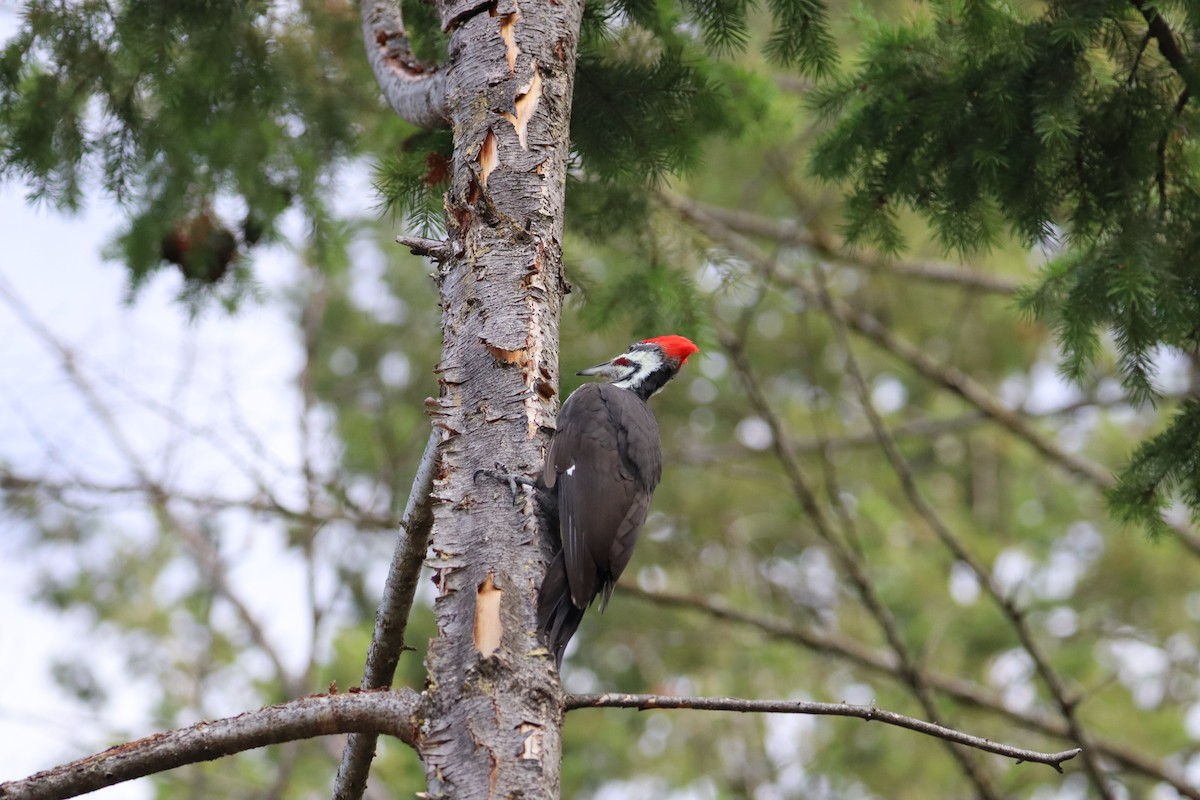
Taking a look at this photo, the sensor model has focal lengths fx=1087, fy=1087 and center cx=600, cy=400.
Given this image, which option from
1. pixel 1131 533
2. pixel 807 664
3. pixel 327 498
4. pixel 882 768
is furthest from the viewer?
pixel 1131 533

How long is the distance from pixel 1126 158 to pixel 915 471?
10.0 m

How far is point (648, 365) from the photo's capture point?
14.0 feet

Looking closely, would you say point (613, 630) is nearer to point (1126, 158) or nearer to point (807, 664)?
point (807, 664)

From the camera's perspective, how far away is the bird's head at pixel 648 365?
4.16 m

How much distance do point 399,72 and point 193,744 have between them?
7.43 feet

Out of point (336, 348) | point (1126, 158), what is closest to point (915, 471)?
point (336, 348)

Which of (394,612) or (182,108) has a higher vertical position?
(182,108)

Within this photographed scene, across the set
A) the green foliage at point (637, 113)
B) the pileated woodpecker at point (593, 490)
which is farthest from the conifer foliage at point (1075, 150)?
the pileated woodpecker at point (593, 490)

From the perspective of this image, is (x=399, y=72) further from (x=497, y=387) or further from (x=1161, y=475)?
(x=1161, y=475)

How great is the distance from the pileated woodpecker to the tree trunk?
126 millimetres

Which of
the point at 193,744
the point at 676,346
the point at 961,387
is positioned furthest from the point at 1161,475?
the point at 961,387

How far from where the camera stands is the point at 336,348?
11062 millimetres

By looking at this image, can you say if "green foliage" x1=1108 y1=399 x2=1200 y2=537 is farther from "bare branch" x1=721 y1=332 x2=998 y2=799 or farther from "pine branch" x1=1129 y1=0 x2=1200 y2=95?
"bare branch" x1=721 y1=332 x2=998 y2=799

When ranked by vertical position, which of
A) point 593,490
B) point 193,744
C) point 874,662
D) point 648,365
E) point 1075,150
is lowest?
point 193,744
